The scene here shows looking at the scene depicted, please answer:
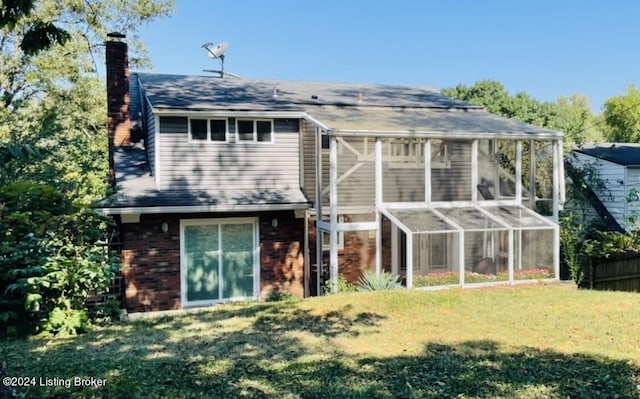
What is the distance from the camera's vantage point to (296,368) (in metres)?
5.69

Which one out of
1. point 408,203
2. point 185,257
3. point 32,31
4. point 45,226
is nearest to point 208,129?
point 185,257

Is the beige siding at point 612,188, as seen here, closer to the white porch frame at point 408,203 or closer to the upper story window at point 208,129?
the white porch frame at point 408,203

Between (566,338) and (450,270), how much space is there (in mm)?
5072

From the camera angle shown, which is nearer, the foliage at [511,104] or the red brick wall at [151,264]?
the red brick wall at [151,264]

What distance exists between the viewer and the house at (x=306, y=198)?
11.7 metres

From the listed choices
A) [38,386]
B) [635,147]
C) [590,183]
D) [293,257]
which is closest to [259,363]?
[38,386]

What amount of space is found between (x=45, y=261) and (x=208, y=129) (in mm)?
5496

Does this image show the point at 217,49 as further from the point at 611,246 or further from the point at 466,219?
the point at 611,246

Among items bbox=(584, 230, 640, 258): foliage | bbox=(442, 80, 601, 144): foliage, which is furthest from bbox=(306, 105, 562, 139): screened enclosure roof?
bbox=(442, 80, 601, 144): foliage

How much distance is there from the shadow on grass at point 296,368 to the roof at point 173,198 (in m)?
3.62

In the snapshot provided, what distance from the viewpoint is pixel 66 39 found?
5543mm

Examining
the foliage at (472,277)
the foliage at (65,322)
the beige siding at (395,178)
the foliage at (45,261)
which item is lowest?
the foliage at (472,277)

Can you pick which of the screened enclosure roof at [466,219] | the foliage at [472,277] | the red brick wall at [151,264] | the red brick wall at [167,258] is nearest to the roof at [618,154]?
the screened enclosure roof at [466,219]

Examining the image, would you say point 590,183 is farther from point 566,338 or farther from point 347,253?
point 566,338
